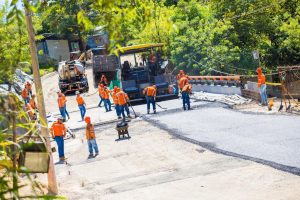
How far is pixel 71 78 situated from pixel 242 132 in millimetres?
25948

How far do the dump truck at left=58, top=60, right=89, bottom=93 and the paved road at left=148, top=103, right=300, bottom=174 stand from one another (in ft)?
62.2

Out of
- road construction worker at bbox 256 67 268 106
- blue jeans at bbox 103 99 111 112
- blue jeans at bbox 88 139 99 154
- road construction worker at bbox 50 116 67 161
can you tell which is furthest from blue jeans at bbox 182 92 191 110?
road construction worker at bbox 50 116 67 161

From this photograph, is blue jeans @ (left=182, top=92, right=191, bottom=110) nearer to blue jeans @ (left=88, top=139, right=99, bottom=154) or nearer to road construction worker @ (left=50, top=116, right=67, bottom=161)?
blue jeans @ (left=88, top=139, right=99, bottom=154)

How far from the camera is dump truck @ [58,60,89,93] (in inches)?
1602

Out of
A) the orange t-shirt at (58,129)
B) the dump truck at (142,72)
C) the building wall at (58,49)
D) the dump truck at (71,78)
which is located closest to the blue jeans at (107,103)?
the dump truck at (142,72)

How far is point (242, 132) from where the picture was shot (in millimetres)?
16922

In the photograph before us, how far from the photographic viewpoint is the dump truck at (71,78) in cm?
4069

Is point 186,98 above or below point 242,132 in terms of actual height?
above

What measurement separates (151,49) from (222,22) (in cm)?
888

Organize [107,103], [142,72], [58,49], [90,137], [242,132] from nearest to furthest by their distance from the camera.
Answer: [242,132]
[90,137]
[107,103]
[142,72]
[58,49]

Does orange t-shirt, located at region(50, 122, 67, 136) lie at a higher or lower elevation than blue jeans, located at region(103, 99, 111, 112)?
higher

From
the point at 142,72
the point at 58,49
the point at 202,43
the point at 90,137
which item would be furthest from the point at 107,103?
the point at 58,49

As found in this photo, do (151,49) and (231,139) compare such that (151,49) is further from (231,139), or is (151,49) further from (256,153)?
(256,153)

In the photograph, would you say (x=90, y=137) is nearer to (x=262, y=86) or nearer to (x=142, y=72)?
(x=262, y=86)
